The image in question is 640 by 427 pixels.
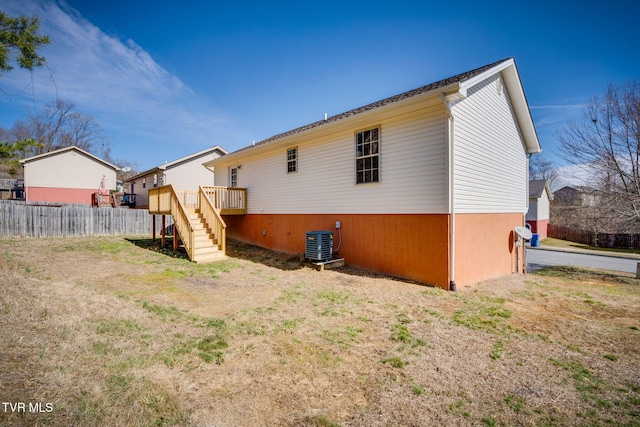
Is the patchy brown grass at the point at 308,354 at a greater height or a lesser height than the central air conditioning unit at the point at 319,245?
lesser

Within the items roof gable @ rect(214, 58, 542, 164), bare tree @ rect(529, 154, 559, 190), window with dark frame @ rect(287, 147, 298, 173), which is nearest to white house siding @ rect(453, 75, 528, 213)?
roof gable @ rect(214, 58, 542, 164)

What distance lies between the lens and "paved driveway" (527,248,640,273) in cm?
1293

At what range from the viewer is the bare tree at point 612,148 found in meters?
10.7

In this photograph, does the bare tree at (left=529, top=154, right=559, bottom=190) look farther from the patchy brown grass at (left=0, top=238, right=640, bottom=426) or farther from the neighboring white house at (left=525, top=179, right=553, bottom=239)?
the patchy brown grass at (left=0, top=238, right=640, bottom=426)

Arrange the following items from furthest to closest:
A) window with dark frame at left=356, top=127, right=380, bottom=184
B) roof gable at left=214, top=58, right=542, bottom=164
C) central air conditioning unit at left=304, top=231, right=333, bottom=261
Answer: central air conditioning unit at left=304, top=231, right=333, bottom=261
window with dark frame at left=356, top=127, right=380, bottom=184
roof gable at left=214, top=58, right=542, bottom=164

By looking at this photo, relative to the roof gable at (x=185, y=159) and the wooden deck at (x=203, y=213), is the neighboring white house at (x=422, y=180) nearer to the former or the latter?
the wooden deck at (x=203, y=213)

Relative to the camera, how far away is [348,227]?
901 centimetres

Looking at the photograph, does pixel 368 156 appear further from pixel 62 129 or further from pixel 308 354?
pixel 62 129

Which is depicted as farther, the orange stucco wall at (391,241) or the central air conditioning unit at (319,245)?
the central air conditioning unit at (319,245)

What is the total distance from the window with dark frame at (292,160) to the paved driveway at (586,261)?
11.0 meters

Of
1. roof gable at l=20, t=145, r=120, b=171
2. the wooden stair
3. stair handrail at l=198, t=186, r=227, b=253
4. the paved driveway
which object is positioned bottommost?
the paved driveway

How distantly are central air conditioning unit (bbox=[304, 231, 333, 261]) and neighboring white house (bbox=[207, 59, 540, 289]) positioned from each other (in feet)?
2.00

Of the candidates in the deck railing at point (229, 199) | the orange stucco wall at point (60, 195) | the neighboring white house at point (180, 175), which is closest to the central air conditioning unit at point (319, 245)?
the deck railing at point (229, 199)

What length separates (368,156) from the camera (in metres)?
8.39
